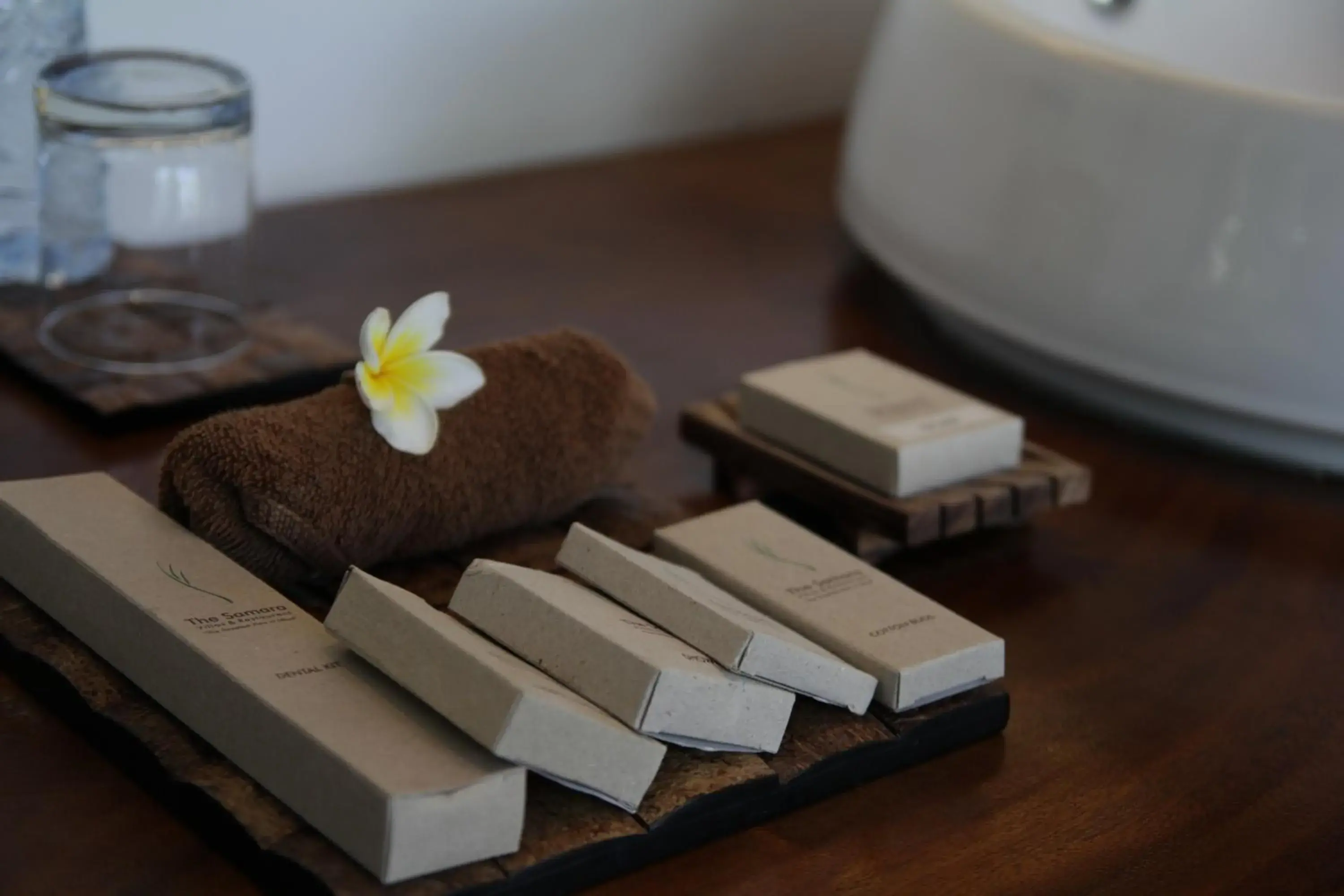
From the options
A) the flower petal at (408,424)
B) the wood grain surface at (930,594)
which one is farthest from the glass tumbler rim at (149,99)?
the flower petal at (408,424)

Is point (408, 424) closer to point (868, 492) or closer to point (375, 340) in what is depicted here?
point (375, 340)

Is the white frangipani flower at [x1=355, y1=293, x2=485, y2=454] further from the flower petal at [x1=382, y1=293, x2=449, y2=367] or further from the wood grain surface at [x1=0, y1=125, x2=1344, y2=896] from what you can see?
the wood grain surface at [x1=0, y1=125, x2=1344, y2=896]

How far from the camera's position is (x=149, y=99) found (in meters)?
0.69

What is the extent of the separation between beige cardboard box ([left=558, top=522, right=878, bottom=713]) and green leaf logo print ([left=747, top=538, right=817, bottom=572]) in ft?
0.12

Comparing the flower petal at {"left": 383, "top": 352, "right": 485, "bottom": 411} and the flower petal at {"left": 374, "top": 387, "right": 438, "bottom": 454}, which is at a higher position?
the flower petal at {"left": 383, "top": 352, "right": 485, "bottom": 411}

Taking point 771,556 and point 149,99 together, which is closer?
point 771,556

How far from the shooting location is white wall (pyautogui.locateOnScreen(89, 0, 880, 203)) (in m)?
0.87

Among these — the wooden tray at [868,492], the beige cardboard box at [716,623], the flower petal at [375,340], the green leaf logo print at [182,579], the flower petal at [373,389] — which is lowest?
the wooden tray at [868,492]

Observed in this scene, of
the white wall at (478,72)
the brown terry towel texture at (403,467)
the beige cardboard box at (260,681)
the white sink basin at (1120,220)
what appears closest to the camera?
the beige cardboard box at (260,681)

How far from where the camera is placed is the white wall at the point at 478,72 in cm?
87

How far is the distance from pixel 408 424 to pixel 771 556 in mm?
122

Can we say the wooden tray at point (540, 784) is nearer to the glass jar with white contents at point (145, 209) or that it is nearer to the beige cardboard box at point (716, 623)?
the beige cardboard box at point (716, 623)

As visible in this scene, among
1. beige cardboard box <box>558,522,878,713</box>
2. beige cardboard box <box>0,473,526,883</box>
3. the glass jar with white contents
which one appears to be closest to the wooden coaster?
the glass jar with white contents

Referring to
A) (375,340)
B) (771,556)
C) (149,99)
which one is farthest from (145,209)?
(771,556)
